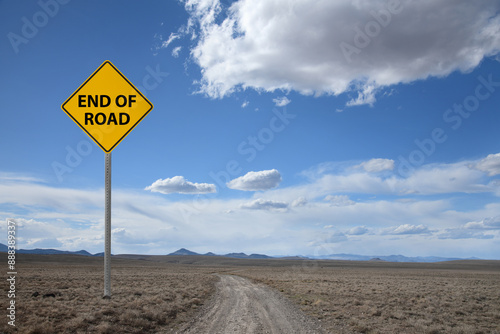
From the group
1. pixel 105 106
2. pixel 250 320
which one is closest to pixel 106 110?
pixel 105 106

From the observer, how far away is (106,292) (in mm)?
7473

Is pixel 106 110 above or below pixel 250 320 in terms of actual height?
above

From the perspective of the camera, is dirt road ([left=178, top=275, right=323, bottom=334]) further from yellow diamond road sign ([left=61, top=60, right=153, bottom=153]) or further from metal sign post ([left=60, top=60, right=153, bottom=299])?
yellow diamond road sign ([left=61, top=60, right=153, bottom=153])

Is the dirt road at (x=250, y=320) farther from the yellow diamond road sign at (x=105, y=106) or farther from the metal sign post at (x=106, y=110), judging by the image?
the yellow diamond road sign at (x=105, y=106)

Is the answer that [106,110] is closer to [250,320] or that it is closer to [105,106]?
[105,106]

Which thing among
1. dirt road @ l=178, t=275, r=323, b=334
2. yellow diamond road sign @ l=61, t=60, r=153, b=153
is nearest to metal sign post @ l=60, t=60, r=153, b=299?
yellow diamond road sign @ l=61, t=60, r=153, b=153

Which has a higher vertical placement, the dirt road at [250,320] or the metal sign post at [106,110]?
the metal sign post at [106,110]

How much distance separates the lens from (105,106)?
690cm

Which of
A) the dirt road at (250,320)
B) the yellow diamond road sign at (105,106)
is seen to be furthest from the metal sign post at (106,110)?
the dirt road at (250,320)

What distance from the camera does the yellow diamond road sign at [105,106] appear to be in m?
6.84

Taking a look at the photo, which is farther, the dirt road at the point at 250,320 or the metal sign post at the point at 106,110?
the dirt road at the point at 250,320

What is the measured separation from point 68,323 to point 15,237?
315 cm

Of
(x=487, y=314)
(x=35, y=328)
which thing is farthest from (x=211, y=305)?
(x=487, y=314)

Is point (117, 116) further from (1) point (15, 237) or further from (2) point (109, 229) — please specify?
(1) point (15, 237)
